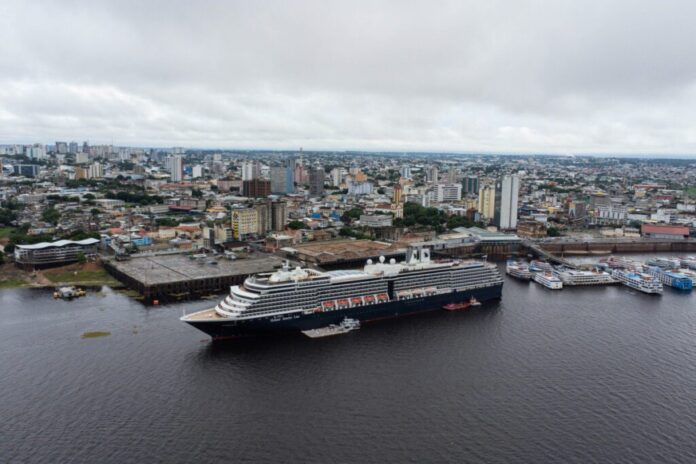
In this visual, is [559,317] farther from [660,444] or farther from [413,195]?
[413,195]

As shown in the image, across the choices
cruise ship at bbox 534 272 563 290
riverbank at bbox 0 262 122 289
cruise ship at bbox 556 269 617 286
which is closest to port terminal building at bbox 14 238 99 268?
riverbank at bbox 0 262 122 289

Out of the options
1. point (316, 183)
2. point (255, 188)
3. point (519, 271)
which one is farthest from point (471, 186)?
point (519, 271)

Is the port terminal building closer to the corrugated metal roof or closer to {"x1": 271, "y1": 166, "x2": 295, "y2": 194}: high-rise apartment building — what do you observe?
the corrugated metal roof

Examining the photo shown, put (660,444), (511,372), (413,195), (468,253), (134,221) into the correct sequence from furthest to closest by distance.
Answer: (413,195), (134,221), (468,253), (511,372), (660,444)

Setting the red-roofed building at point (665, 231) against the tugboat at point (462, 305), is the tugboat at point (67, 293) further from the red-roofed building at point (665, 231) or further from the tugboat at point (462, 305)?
the red-roofed building at point (665, 231)

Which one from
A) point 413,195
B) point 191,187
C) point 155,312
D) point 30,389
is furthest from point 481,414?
point 191,187

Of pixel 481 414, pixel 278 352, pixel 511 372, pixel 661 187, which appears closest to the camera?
pixel 481 414

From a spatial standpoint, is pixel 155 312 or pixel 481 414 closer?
pixel 481 414
